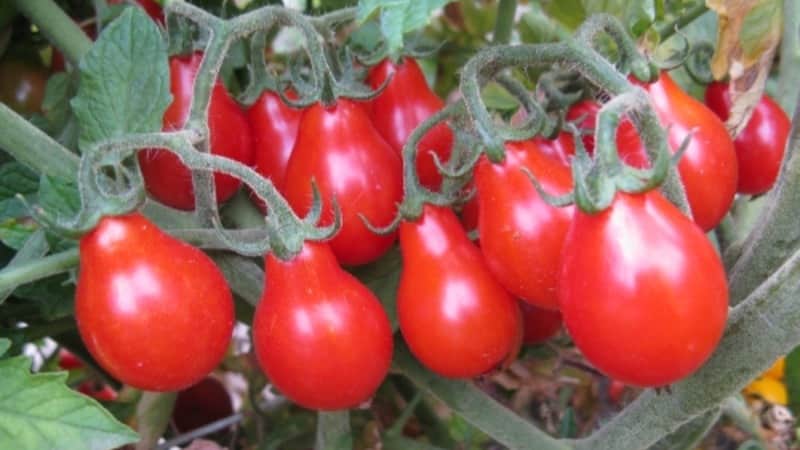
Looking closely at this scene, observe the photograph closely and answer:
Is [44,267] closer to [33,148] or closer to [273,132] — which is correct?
[33,148]

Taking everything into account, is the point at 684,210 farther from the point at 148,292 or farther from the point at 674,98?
the point at 148,292

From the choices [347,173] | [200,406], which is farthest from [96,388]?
[347,173]

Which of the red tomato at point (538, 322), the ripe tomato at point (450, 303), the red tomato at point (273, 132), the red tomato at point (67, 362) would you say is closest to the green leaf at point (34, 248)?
the red tomato at point (273, 132)

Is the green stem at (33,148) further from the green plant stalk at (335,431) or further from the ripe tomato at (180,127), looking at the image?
the green plant stalk at (335,431)

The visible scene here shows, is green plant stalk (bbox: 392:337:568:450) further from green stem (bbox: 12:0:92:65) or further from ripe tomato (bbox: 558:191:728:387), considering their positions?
green stem (bbox: 12:0:92:65)

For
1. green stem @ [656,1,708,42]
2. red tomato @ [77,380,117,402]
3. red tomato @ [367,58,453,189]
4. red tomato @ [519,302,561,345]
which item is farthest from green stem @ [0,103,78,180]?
red tomato @ [77,380,117,402]
